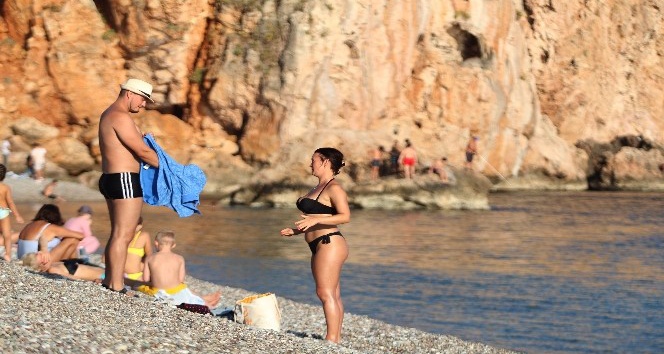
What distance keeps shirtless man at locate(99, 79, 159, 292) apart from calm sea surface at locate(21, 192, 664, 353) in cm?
450

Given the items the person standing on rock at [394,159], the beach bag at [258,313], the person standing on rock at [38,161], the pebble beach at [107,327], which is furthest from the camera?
the person standing on rock at [394,159]

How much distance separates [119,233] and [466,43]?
3417cm

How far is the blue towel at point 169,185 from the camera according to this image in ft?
26.7

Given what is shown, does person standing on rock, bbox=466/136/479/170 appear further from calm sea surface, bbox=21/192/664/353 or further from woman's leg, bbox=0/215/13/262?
woman's leg, bbox=0/215/13/262

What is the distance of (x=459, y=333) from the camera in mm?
11625

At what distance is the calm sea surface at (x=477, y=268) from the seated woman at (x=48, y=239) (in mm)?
3281

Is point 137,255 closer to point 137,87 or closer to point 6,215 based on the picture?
point 6,215

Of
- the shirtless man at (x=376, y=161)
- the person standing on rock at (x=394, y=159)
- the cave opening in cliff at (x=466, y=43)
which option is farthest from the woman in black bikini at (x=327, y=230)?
the cave opening in cliff at (x=466, y=43)

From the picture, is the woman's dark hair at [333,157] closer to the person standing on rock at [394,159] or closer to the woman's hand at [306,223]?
the woman's hand at [306,223]

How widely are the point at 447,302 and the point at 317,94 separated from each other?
21.5 meters

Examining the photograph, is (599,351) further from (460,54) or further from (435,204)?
(460,54)

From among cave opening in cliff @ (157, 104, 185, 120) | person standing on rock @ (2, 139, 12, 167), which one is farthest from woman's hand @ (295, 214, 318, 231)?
cave opening in cliff @ (157, 104, 185, 120)

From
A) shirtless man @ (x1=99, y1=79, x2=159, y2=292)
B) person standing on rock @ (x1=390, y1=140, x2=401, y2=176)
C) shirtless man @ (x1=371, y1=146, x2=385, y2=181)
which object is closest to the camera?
shirtless man @ (x1=99, y1=79, x2=159, y2=292)

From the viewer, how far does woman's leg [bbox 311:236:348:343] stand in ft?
25.4
